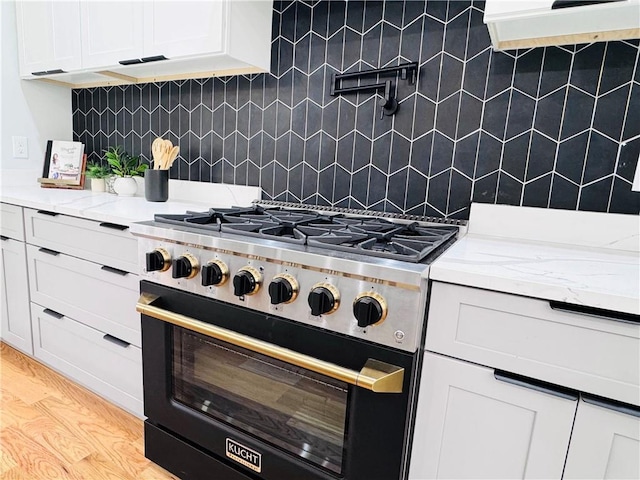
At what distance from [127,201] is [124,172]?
0.34 m

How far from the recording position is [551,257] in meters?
1.04

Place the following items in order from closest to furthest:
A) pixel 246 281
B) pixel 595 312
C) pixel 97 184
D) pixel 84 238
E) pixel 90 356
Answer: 1. pixel 595 312
2. pixel 246 281
3. pixel 84 238
4. pixel 90 356
5. pixel 97 184

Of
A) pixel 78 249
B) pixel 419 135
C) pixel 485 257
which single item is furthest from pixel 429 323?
pixel 78 249

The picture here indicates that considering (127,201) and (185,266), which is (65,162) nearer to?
(127,201)

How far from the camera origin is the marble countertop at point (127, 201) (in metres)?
1.50

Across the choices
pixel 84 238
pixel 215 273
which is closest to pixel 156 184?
pixel 84 238

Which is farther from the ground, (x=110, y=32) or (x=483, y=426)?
(x=110, y=32)

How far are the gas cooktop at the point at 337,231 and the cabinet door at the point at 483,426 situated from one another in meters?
0.28

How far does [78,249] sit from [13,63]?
1481 mm

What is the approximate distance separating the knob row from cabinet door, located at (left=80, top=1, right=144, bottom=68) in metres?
1.10

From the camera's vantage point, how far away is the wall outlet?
7.58 feet

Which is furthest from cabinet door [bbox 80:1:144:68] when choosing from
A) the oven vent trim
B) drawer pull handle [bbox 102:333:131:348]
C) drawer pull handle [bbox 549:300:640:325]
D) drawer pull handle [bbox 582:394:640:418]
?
drawer pull handle [bbox 582:394:640:418]

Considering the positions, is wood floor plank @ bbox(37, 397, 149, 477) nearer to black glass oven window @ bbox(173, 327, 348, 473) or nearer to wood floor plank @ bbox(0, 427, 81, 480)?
wood floor plank @ bbox(0, 427, 81, 480)

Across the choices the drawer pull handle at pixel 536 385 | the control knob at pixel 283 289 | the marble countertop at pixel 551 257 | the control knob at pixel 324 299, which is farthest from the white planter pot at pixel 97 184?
the drawer pull handle at pixel 536 385
